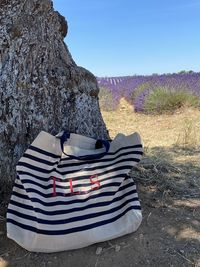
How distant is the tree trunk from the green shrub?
5539mm

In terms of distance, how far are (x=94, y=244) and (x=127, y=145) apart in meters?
0.58

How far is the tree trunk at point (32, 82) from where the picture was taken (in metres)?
2.74

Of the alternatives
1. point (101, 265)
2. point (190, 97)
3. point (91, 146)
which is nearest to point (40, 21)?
point (91, 146)

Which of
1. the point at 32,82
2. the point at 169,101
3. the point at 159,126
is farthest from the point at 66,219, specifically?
the point at 169,101

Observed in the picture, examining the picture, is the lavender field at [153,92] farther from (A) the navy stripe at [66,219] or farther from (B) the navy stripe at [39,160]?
(A) the navy stripe at [66,219]

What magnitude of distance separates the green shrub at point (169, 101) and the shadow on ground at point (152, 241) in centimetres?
523

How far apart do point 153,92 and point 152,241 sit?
22.0 ft

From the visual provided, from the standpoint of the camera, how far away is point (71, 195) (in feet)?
8.14

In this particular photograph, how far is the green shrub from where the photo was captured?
847 centimetres

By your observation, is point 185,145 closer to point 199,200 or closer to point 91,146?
point 199,200

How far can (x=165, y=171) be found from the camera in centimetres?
351

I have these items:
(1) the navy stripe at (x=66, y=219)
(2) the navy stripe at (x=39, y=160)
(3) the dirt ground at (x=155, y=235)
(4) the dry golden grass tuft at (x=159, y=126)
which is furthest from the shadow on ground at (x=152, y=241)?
(4) the dry golden grass tuft at (x=159, y=126)

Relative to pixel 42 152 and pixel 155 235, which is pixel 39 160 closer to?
pixel 42 152

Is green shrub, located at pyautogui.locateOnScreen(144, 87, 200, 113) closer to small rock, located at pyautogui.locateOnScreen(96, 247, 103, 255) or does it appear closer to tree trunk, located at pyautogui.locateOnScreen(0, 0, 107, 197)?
tree trunk, located at pyautogui.locateOnScreen(0, 0, 107, 197)
